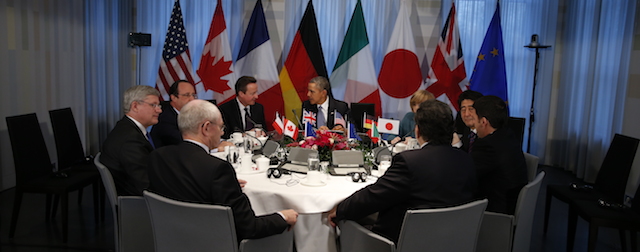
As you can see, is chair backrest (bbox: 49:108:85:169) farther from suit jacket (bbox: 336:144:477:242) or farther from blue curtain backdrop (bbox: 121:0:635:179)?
suit jacket (bbox: 336:144:477:242)

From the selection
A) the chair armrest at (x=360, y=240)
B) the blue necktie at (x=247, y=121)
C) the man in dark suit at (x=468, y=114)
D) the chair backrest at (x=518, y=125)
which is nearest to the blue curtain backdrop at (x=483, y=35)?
the chair backrest at (x=518, y=125)

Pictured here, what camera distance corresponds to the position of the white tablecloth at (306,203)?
271cm

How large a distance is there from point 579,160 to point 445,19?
9.36ft

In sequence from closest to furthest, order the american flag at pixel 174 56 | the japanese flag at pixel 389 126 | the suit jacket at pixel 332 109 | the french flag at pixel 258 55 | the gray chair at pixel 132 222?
the gray chair at pixel 132 222 → the japanese flag at pixel 389 126 → the suit jacket at pixel 332 109 → the american flag at pixel 174 56 → the french flag at pixel 258 55

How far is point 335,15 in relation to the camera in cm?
711

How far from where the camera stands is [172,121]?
167 inches

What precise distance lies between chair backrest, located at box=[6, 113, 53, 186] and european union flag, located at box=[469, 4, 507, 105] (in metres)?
5.58

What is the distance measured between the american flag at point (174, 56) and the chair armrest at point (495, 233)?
4.99m

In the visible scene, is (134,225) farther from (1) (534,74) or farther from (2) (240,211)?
(1) (534,74)

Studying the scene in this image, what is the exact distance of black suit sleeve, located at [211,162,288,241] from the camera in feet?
6.94

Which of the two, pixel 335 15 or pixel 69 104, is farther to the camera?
pixel 335 15

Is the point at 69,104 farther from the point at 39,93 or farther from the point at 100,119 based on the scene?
the point at 100,119

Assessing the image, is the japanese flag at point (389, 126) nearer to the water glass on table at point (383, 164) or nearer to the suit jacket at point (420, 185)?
the water glass on table at point (383, 164)

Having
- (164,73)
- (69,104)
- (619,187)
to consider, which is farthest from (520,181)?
(69,104)
